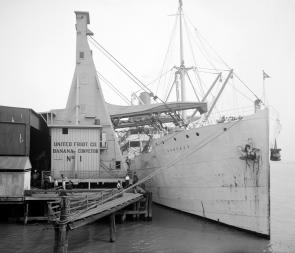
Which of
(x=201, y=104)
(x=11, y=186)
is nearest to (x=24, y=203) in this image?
(x=11, y=186)

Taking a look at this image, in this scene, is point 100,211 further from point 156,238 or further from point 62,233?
point 156,238

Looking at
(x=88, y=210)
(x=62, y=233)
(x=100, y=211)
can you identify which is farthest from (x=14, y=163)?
(x=62, y=233)

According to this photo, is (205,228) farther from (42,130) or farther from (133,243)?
(42,130)

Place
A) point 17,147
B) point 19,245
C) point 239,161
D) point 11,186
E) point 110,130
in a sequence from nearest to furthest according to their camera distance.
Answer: point 19,245 < point 239,161 < point 11,186 < point 17,147 < point 110,130

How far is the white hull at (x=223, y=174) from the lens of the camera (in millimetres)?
16938

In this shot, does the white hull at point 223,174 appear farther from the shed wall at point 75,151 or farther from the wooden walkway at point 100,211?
the shed wall at point 75,151

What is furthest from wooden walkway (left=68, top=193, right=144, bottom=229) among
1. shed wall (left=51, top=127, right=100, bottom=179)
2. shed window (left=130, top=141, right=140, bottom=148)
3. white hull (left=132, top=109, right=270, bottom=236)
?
shed window (left=130, top=141, right=140, bottom=148)

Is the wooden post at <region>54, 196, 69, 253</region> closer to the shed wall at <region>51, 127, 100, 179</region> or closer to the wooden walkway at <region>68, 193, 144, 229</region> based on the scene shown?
the wooden walkway at <region>68, 193, 144, 229</region>

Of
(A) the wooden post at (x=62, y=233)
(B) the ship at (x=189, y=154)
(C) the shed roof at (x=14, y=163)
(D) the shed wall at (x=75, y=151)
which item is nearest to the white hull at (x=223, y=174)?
(B) the ship at (x=189, y=154)

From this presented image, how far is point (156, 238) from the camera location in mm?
16328

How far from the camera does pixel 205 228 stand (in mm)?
18047

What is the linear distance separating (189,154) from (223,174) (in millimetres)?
2873

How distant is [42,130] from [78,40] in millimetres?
8732

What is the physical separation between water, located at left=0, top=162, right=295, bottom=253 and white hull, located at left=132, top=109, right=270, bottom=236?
969 millimetres
